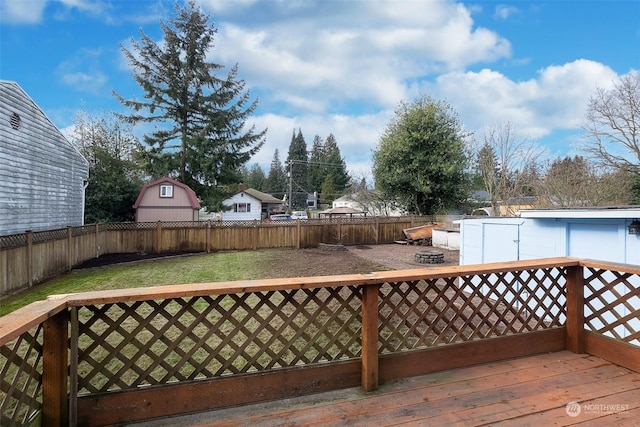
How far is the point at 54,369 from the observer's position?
1.64 m

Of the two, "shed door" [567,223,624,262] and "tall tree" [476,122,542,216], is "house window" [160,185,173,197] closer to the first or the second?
"shed door" [567,223,624,262]

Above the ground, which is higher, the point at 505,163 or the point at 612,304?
the point at 505,163

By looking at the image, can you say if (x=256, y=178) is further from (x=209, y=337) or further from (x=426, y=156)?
(x=209, y=337)

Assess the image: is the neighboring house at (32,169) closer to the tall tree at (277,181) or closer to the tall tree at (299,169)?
the tall tree at (299,169)

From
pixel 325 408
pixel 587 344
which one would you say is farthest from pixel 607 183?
pixel 325 408

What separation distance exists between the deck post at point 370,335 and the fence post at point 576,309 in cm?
188

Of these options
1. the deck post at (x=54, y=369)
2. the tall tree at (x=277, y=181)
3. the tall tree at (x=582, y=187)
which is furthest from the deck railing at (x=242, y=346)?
the tall tree at (x=277, y=181)

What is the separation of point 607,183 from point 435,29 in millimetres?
9093

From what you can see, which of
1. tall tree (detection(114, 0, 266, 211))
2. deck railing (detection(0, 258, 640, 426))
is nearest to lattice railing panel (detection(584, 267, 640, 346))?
deck railing (detection(0, 258, 640, 426))

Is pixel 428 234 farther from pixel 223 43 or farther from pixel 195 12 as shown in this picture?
pixel 195 12

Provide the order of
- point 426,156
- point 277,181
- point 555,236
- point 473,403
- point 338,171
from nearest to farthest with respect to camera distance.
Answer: point 473,403 → point 555,236 → point 426,156 → point 338,171 → point 277,181

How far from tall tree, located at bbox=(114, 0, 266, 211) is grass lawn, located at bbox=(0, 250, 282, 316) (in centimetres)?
798

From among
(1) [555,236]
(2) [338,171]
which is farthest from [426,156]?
(2) [338,171]

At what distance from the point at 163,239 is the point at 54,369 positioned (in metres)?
11.3
